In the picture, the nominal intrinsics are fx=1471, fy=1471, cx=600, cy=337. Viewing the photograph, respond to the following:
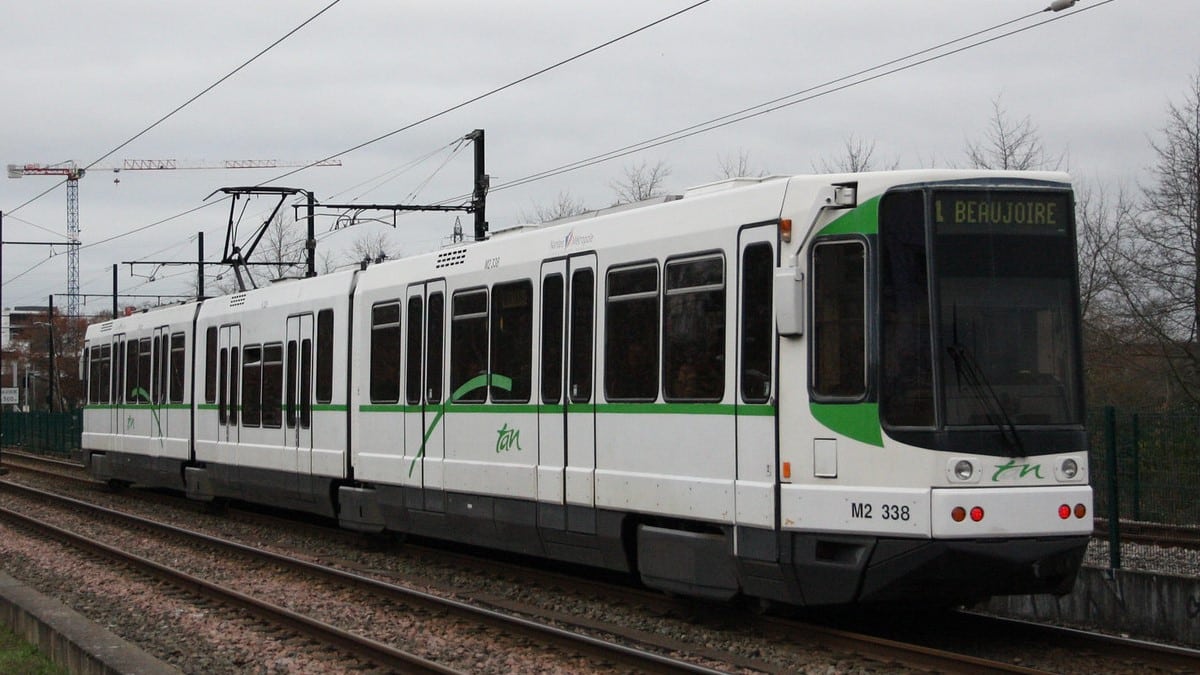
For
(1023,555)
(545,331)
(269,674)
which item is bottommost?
→ (269,674)

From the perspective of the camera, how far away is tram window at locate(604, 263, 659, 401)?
37.7 ft

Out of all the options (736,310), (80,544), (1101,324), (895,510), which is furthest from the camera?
(1101,324)

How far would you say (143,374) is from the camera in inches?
1013

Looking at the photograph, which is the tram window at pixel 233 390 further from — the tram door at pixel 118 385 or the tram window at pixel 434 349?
the tram window at pixel 434 349

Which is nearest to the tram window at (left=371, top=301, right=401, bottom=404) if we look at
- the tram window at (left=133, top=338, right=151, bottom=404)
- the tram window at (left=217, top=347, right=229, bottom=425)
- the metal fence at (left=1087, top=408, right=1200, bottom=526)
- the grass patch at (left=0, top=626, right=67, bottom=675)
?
the grass patch at (left=0, top=626, right=67, bottom=675)

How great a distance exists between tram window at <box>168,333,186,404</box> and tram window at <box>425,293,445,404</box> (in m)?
9.45

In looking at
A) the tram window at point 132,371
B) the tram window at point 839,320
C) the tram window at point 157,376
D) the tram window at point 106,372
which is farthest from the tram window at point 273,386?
the tram window at point 839,320

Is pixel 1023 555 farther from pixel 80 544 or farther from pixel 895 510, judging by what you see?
pixel 80 544

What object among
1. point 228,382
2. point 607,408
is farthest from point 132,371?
point 607,408

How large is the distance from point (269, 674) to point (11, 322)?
574 ft

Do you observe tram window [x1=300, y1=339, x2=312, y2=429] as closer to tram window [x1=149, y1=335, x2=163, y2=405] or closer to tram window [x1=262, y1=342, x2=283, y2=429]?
tram window [x1=262, y1=342, x2=283, y2=429]

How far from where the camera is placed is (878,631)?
428 inches

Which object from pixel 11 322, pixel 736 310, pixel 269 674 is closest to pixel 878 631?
pixel 736 310

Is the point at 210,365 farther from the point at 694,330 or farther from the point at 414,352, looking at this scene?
the point at 694,330
